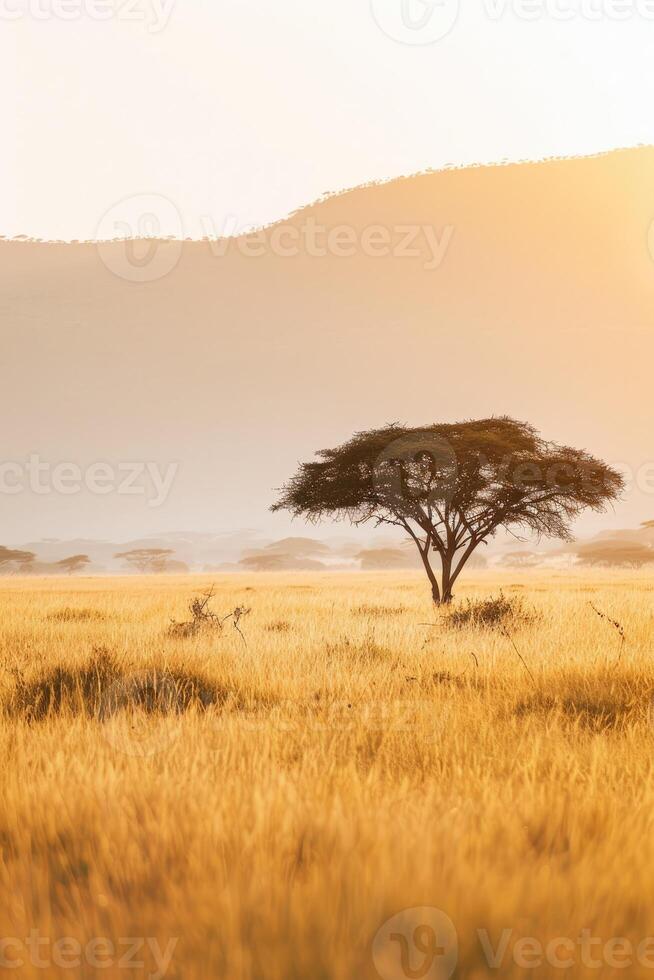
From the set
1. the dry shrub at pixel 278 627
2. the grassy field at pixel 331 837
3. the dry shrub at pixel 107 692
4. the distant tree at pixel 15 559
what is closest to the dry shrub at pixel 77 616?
the dry shrub at pixel 278 627

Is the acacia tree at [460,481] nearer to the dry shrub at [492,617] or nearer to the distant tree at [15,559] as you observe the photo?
the dry shrub at [492,617]

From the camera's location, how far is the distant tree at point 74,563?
8181 cm

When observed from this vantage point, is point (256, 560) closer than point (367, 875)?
No

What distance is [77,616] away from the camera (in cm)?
1575

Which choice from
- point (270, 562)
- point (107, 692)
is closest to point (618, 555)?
point (270, 562)

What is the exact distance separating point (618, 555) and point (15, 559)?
59465mm

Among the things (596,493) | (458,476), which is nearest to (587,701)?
(458,476)

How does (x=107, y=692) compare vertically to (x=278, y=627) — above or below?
above

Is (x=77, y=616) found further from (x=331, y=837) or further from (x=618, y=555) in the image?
(x=618, y=555)

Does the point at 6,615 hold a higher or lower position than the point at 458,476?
lower

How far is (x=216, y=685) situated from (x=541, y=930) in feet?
17.2

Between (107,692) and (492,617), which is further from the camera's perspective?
Result: (492,617)

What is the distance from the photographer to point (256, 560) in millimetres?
97125

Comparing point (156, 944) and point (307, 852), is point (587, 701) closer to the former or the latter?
point (307, 852)
